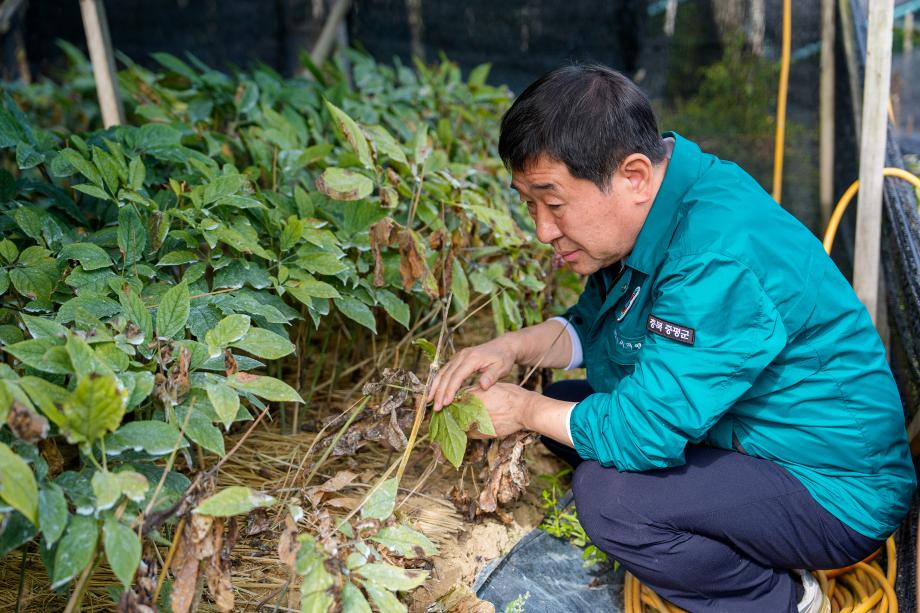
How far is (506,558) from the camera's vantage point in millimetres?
1629

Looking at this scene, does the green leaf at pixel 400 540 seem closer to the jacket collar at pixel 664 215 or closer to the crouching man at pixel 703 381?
the crouching man at pixel 703 381

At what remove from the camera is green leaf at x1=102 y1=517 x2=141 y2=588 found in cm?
101

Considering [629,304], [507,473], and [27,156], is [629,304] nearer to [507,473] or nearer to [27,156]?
[507,473]

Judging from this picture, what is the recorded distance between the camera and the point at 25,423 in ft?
3.24

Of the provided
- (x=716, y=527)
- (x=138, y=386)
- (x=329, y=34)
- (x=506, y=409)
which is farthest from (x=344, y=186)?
(x=329, y=34)

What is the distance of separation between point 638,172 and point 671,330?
0.94 feet

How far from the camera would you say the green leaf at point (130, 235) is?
4.93 ft

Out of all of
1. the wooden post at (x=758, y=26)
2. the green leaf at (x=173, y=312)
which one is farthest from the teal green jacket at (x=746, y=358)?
the wooden post at (x=758, y=26)

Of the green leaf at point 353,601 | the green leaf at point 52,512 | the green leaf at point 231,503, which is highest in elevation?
the green leaf at point 52,512

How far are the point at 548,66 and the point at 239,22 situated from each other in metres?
1.89

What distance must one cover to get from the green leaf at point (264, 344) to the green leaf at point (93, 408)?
0.26 meters

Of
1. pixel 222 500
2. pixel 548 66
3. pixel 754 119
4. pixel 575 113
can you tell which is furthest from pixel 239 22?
pixel 222 500

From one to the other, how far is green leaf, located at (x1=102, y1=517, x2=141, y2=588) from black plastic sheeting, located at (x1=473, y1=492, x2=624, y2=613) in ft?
2.35

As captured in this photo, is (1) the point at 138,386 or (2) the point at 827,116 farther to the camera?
(2) the point at 827,116
